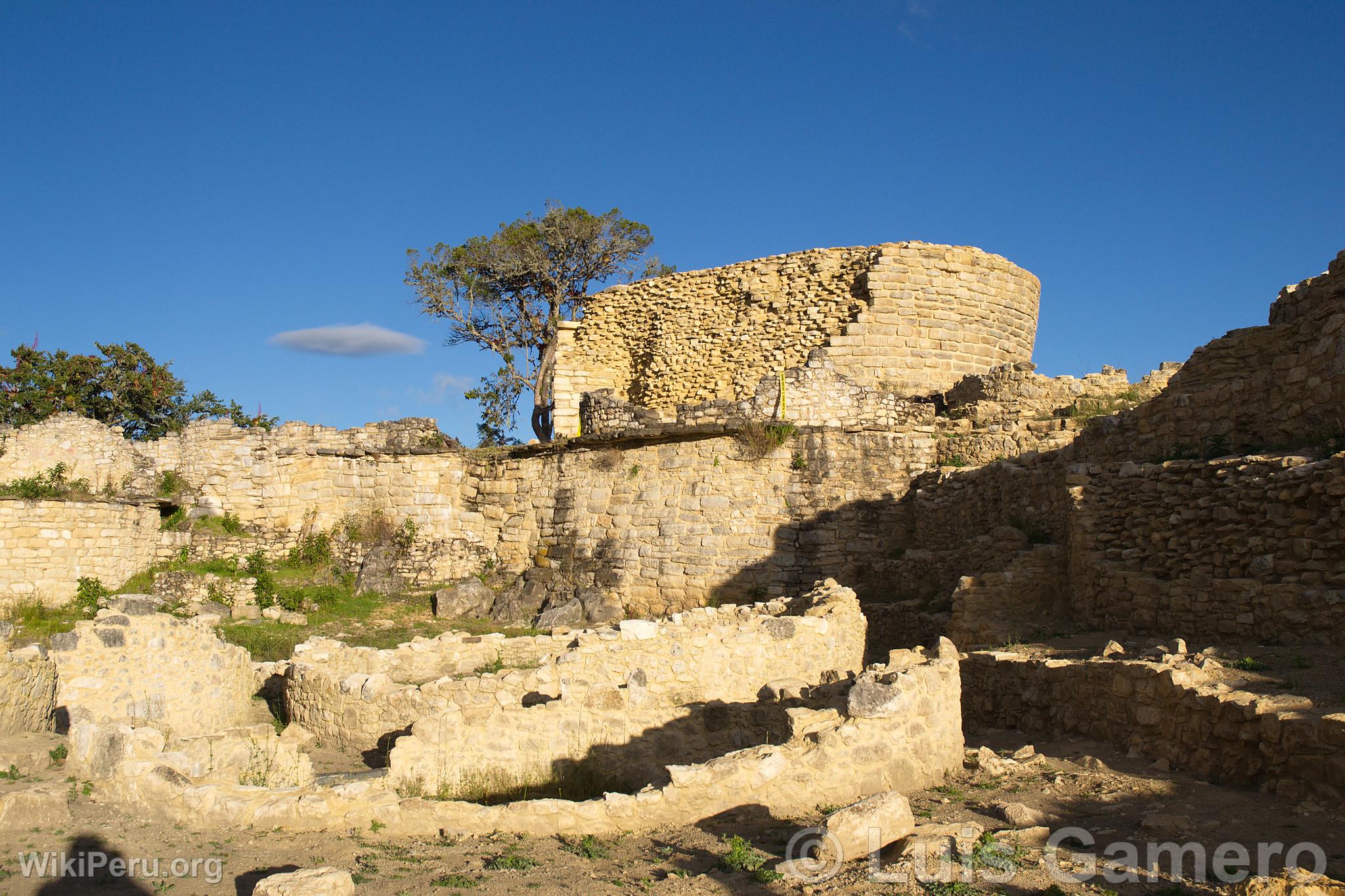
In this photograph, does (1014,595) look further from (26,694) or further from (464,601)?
(26,694)

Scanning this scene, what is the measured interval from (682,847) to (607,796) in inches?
24.1

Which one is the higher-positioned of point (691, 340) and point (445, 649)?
point (691, 340)

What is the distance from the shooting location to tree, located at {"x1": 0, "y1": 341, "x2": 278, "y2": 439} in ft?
66.2

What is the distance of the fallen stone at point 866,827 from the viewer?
4332 mm

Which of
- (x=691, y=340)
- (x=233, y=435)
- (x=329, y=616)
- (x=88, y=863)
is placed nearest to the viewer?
(x=88, y=863)

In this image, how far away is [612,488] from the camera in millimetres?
15375

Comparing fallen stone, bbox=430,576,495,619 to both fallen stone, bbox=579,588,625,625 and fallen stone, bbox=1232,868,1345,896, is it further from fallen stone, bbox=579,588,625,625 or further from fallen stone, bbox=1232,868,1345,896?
fallen stone, bbox=1232,868,1345,896

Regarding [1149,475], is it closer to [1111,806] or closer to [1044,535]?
[1044,535]

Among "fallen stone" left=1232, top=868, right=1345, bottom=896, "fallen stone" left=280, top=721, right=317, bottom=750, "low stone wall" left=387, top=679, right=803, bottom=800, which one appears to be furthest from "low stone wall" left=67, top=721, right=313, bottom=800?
"fallen stone" left=1232, top=868, right=1345, bottom=896

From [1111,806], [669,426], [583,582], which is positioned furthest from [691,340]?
[1111,806]

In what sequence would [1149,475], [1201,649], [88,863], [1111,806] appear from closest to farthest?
[88,863]
[1111,806]
[1201,649]
[1149,475]

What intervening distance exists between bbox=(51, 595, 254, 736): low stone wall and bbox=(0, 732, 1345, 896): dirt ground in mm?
3038

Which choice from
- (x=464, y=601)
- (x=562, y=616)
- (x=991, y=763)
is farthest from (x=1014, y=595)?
(x=464, y=601)

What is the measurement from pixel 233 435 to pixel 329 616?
4.57 meters
